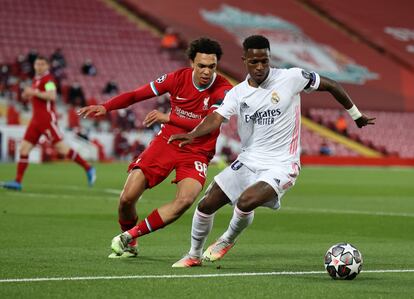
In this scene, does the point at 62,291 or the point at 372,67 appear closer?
the point at 62,291

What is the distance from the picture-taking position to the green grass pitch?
734 cm

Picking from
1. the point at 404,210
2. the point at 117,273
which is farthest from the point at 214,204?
the point at 404,210

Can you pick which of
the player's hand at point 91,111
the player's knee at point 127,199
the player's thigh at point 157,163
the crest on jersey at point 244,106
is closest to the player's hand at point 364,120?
the crest on jersey at point 244,106

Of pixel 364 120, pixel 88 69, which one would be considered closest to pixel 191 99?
pixel 364 120

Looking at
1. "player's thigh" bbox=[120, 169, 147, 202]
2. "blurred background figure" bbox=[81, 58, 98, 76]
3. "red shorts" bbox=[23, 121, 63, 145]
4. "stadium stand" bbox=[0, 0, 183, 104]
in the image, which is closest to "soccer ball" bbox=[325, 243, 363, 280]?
"player's thigh" bbox=[120, 169, 147, 202]

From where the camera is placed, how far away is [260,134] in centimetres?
912

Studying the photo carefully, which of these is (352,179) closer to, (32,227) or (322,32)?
(32,227)

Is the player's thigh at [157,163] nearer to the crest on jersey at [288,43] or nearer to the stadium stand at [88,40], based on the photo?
the stadium stand at [88,40]

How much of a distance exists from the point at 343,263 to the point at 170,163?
2.31 meters

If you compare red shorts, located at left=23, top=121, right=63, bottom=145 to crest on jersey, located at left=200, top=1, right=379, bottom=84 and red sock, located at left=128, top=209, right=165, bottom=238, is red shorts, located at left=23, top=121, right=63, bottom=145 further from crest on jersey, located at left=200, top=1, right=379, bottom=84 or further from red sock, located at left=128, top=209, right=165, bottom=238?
crest on jersey, located at left=200, top=1, right=379, bottom=84

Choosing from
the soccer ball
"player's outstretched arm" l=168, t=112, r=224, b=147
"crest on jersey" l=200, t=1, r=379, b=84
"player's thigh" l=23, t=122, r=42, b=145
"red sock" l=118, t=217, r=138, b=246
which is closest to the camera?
the soccer ball

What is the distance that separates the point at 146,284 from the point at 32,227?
5.06 metres

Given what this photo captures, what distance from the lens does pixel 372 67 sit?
50.0 meters

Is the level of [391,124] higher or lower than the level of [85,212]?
lower
